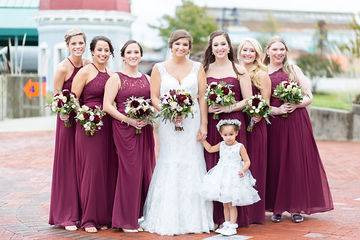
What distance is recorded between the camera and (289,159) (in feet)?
29.2

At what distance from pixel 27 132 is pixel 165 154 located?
44.7 feet

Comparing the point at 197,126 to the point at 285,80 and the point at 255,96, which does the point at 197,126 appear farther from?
the point at 285,80

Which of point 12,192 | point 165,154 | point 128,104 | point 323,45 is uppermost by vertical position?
point 323,45

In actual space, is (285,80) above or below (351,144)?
above

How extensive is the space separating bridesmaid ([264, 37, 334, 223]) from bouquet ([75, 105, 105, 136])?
Answer: 2.05 metres

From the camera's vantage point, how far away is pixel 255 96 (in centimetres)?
811

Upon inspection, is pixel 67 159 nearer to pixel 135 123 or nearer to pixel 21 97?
pixel 135 123

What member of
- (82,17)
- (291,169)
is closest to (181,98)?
(291,169)

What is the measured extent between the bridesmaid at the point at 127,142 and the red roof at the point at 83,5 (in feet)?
71.2

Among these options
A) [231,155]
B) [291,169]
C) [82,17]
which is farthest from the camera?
[82,17]

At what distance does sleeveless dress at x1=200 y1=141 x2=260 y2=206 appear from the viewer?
7.94m

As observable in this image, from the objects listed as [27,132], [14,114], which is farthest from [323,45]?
[27,132]

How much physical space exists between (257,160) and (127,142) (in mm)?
1496

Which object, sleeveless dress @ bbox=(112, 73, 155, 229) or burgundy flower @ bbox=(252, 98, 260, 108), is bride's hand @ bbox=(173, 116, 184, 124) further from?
burgundy flower @ bbox=(252, 98, 260, 108)
